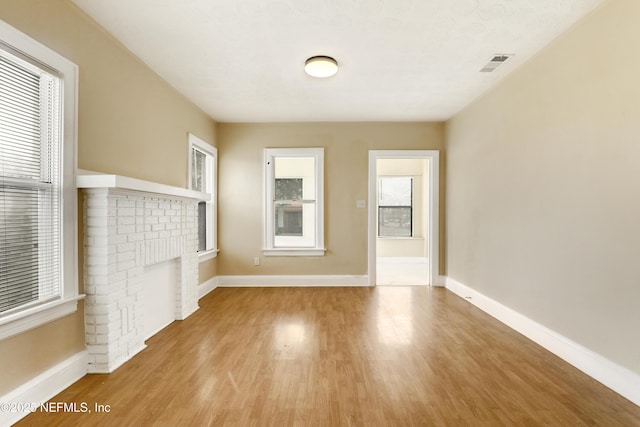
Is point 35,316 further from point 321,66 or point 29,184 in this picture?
point 321,66

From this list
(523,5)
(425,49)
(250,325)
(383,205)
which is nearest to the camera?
(523,5)

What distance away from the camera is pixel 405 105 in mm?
4199

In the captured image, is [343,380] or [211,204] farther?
[211,204]

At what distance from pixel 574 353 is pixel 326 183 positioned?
11.7 ft

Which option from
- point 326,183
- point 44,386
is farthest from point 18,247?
point 326,183

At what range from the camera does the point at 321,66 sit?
289 centimetres

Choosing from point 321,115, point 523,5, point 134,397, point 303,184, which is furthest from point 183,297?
point 523,5

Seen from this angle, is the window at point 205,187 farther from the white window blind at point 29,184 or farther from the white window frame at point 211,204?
the white window blind at point 29,184

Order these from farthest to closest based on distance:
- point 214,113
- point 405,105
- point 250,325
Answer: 1. point 214,113
2. point 405,105
3. point 250,325

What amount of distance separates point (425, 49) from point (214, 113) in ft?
10.0

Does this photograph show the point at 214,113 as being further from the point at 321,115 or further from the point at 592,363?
the point at 592,363

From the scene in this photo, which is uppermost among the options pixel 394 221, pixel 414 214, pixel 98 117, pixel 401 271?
pixel 98 117

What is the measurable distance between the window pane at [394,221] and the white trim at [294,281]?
132 inches

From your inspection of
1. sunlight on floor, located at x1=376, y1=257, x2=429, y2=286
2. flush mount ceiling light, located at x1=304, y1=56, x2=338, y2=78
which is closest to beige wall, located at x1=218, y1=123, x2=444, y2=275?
sunlight on floor, located at x1=376, y1=257, x2=429, y2=286
